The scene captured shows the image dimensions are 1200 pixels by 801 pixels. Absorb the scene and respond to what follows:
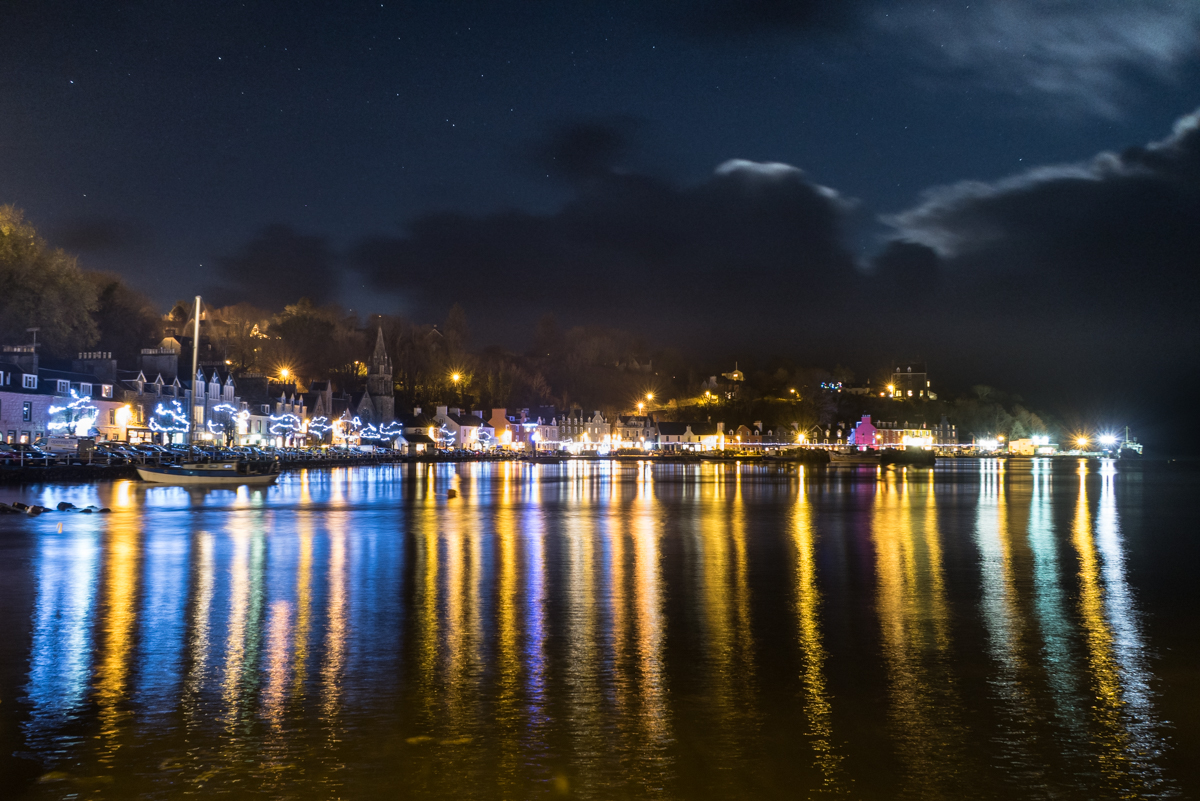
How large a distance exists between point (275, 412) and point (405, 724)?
116m

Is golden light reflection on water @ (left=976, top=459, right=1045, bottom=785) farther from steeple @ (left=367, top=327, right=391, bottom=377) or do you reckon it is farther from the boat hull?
steeple @ (left=367, top=327, right=391, bottom=377)

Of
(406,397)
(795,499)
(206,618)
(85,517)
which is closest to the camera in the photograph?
(206,618)

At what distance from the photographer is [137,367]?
98.6 metres

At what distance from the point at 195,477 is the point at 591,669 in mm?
50687

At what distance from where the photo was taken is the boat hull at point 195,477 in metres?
56.8

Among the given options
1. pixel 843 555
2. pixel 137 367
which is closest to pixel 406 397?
pixel 137 367

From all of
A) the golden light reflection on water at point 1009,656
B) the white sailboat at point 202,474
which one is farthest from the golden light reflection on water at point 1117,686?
the white sailboat at point 202,474

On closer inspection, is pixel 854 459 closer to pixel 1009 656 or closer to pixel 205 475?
pixel 205 475

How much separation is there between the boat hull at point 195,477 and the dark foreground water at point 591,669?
29186mm

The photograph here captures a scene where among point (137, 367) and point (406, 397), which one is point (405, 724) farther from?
point (406, 397)

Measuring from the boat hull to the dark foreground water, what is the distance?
29186mm

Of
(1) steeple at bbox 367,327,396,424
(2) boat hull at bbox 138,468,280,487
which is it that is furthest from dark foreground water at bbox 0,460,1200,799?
(1) steeple at bbox 367,327,396,424

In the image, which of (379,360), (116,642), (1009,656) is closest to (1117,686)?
(1009,656)

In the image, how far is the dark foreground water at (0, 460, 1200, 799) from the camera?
879cm
